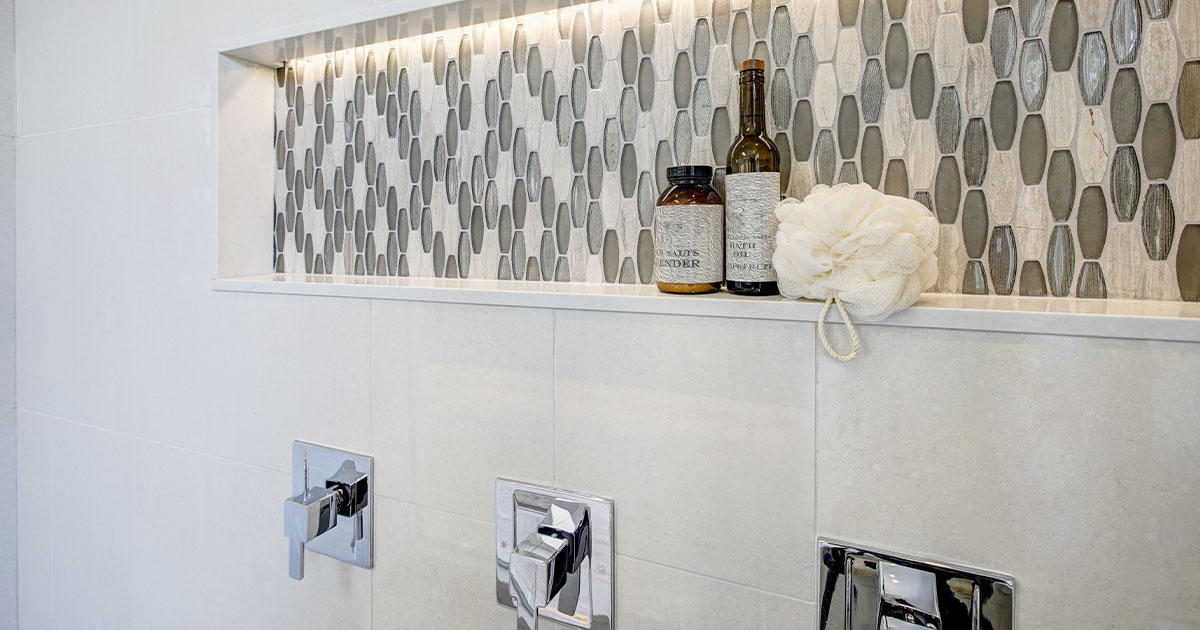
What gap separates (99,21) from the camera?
130 centimetres

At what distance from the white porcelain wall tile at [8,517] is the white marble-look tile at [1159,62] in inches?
80.3

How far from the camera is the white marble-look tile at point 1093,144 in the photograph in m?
0.66

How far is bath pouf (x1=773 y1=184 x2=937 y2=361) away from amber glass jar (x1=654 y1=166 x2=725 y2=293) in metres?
0.11

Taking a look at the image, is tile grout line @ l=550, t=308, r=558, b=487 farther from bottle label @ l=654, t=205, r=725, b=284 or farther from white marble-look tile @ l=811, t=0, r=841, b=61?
white marble-look tile @ l=811, t=0, r=841, b=61

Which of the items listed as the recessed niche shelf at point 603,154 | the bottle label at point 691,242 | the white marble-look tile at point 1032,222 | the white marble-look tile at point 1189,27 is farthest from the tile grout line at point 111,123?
the white marble-look tile at point 1189,27

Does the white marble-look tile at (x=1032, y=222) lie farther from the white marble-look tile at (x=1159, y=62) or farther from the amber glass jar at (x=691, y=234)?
the amber glass jar at (x=691, y=234)

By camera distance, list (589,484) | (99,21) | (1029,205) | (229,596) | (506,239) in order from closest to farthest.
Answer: (1029,205) < (589,484) < (506,239) < (229,596) < (99,21)

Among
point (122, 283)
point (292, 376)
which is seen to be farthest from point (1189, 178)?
point (122, 283)

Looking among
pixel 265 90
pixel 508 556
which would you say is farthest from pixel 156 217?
pixel 508 556

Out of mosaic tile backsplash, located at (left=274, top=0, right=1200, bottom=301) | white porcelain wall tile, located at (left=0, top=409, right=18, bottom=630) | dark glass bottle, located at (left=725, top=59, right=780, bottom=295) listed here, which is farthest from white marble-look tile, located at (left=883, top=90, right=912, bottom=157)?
white porcelain wall tile, located at (left=0, top=409, right=18, bottom=630)

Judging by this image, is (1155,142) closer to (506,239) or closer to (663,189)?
(663,189)

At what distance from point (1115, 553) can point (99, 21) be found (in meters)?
1.79

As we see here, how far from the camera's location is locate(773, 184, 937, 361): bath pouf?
0.59 meters

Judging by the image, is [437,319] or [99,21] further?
[99,21]
